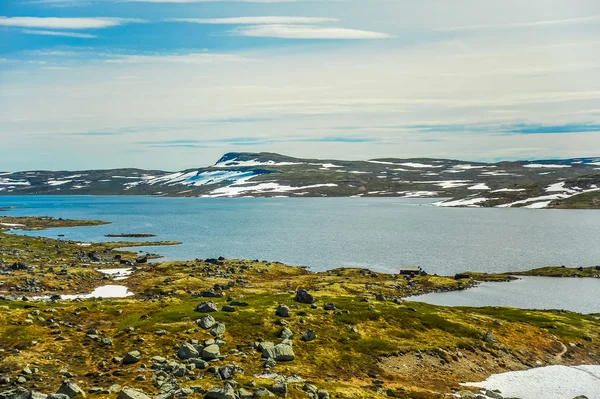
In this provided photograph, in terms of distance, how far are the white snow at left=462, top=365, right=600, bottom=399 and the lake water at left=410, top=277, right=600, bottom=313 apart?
46.0m

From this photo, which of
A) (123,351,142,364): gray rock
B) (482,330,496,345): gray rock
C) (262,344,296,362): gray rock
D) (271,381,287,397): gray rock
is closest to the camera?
(271,381,287,397): gray rock

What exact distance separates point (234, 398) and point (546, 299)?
318 feet

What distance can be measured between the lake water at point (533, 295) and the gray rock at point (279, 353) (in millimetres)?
60067

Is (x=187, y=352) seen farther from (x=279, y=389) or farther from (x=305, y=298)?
(x=305, y=298)

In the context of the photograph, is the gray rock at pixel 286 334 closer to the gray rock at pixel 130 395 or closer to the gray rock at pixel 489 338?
the gray rock at pixel 130 395

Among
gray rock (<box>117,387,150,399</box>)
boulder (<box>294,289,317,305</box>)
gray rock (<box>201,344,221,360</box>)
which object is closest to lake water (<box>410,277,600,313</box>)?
boulder (<box>294,289,317,305</box>)

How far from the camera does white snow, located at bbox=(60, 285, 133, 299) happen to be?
95100 millimetres

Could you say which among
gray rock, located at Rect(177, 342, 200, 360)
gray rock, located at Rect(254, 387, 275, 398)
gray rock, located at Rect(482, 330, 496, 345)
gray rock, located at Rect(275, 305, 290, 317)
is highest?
gray rock, located at Rect(254, 387, 275, 398)

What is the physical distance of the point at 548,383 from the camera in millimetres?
55750

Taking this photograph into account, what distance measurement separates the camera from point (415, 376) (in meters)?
55.3

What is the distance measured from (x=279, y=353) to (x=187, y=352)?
9.46 meters

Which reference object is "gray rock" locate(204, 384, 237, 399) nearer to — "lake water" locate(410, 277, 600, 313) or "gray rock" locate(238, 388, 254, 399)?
"gray rock" locate(238, 388, 254, 399)

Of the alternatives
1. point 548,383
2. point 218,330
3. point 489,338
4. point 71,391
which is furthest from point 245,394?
point 489,338

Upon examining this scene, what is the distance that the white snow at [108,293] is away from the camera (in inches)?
3744
